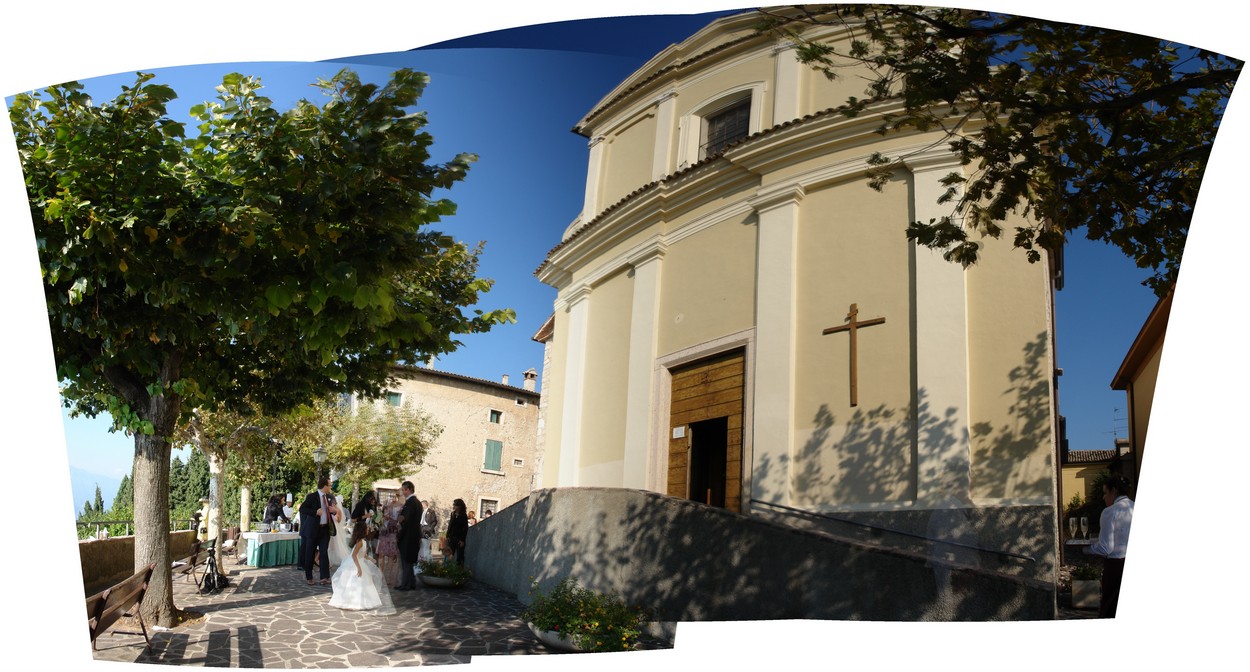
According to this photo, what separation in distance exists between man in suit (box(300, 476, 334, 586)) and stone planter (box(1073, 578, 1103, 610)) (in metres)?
3.39

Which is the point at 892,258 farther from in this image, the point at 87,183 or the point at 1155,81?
the point at 87,183

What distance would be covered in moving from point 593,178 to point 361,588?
2.12m

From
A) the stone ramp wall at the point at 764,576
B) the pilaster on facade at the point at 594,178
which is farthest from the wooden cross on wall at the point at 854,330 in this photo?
the pilaster on facade at the point at 594,178

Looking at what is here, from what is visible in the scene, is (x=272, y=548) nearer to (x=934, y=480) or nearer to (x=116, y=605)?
(x=116, y=605)

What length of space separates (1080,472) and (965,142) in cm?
156

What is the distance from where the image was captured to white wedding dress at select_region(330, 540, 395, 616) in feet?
12.7

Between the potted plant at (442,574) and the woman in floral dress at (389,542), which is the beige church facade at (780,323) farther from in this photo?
the woman in floral dress at (389,542)

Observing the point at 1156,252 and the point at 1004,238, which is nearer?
the point at 1004,238

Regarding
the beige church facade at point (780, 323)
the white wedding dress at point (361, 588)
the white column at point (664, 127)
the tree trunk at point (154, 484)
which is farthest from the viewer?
the tree trunk at point (154, 484)

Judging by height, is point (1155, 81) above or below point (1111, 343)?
above

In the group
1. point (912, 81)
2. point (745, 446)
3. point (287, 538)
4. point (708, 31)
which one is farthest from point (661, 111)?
point (287, 538)

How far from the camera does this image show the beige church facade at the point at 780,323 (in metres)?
3.72

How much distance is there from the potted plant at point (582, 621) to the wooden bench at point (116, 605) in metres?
1.69

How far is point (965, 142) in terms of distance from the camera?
13.1ft
